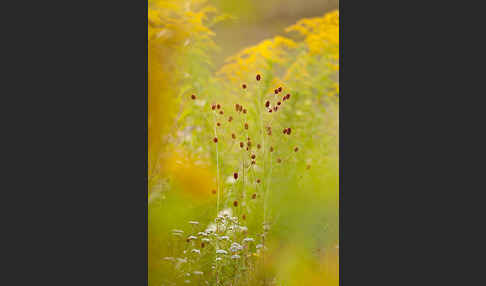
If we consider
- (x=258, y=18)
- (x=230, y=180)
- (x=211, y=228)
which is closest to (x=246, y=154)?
(x=230, y=180)

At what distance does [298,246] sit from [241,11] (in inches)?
75.9

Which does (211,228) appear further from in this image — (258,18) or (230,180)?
(258,18)

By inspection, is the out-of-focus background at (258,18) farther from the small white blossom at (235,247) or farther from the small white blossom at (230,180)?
the small white blossom at (235,247)

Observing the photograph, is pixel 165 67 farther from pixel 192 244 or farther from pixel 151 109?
pixel 192 244

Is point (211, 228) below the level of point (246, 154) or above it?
below

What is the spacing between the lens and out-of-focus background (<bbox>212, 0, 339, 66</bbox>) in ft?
12.2

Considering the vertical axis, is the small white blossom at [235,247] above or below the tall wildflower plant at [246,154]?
below

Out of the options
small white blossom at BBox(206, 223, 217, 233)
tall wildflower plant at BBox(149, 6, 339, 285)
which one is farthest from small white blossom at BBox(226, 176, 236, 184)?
small white blossom at BBox(206, 223, 217, 233)

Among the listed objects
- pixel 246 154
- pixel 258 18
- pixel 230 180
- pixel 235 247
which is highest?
pixel 258 18

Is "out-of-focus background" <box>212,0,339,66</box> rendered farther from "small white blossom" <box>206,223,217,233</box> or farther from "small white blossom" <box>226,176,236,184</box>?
"small white blossom" <box>206,223,217,233</box>

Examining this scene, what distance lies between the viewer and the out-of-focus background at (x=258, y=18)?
147 inches

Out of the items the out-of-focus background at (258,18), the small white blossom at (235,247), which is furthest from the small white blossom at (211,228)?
the out-of-focus background at (258,18)

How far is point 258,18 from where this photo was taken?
147 inches

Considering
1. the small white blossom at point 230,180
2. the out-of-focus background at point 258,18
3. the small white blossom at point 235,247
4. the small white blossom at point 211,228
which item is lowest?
the small white blossom at point 235,247
